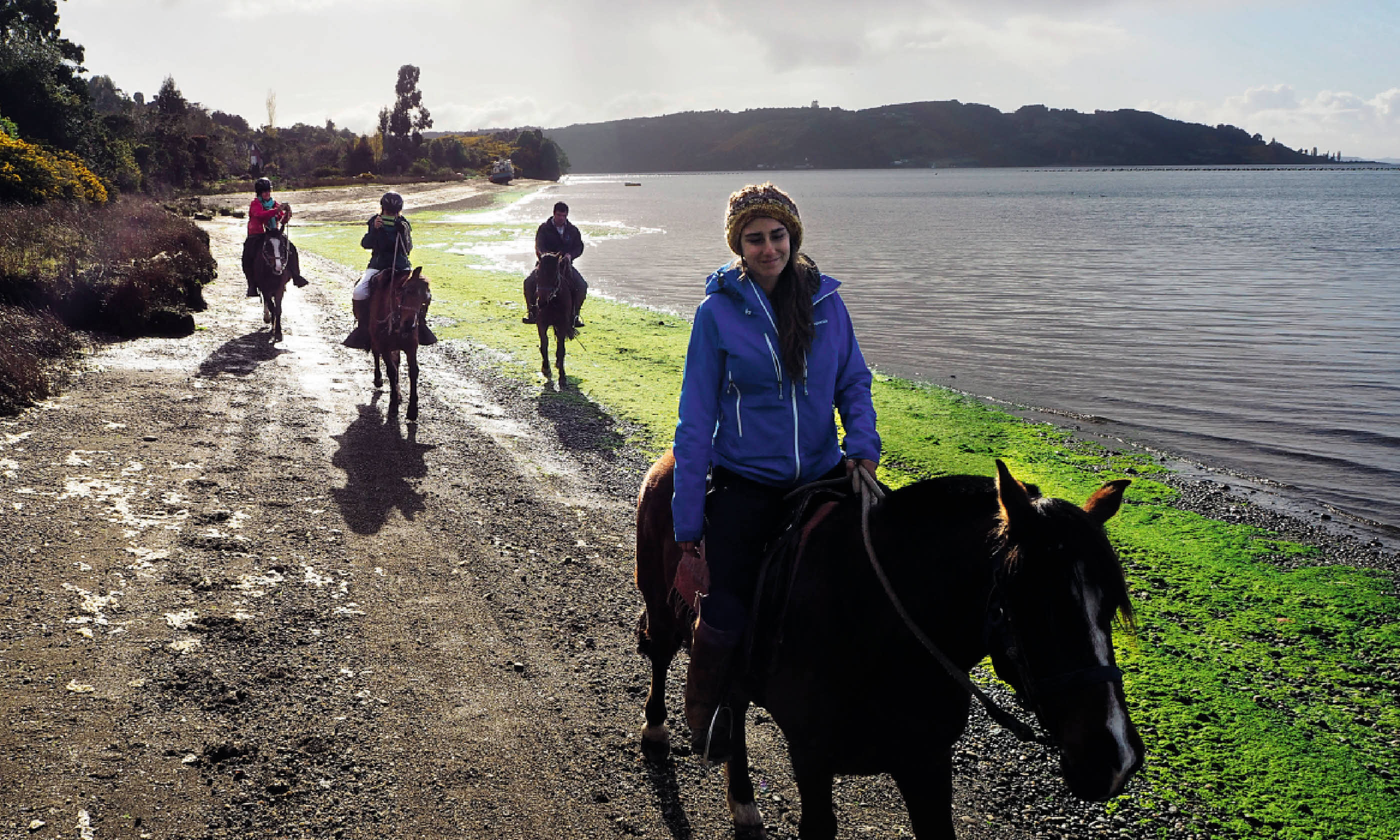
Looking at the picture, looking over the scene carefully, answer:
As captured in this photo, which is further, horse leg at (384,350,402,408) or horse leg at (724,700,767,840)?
horse leg at (384,350,402,408)

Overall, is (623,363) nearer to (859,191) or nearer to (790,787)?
(790,787)

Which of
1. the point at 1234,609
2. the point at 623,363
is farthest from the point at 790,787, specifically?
the point at 623,363

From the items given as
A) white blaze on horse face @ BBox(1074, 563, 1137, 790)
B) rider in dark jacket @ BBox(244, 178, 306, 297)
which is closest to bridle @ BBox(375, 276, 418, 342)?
rider in dark jacket @ BBox(244, 178, 306, 297)

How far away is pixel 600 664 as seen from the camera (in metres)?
5.86

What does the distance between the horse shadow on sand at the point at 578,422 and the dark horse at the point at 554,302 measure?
2.85 ft

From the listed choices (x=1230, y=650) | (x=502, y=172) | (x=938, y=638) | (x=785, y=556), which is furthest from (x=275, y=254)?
(x=502, y=172)

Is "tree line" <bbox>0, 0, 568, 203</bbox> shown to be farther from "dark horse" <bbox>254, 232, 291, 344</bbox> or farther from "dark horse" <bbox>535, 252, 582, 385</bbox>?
"dark horse" <bbox>535, 252, 582, 385</bbox>

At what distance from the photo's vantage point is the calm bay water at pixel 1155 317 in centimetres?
1380

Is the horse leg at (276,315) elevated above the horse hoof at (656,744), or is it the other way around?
the horse leg at (276,315)

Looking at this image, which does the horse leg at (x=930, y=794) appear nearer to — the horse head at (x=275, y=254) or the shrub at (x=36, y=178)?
the horse head at (x=275, y=254)

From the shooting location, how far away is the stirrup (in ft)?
11.7

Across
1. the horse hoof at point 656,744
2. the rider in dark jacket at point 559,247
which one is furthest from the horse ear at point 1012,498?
the rider in dark jacket at point 559,247

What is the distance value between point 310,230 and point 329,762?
4218cm

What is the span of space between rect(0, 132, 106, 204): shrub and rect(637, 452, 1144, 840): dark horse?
2569 cm
